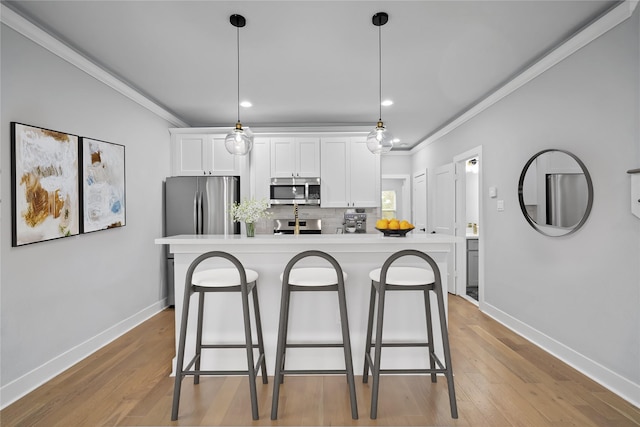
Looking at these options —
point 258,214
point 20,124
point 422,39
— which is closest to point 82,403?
point 258,214

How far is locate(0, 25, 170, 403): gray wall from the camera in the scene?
225cm

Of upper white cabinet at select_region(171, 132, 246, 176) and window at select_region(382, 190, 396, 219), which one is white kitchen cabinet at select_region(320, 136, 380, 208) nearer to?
upper white cabinet at select_region(171, 132, 246, 176)

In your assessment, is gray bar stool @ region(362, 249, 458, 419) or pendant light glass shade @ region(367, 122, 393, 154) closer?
gray bar stool @ region(362, 249, 458, 419)

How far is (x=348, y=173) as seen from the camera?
509 cm

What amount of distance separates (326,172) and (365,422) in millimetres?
3628

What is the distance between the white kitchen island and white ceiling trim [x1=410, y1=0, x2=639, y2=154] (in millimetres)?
1804

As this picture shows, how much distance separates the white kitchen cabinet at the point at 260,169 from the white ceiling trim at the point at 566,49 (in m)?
2.85

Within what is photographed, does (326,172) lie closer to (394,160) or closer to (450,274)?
(450,274)

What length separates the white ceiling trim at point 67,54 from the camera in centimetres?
223

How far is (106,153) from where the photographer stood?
3232 mm

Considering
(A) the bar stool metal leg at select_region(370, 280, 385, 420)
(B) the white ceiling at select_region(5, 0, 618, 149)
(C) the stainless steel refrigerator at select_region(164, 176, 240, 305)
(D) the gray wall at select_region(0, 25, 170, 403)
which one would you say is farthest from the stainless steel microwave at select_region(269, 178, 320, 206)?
(A) the bar stool metal leg at select_region(370, 280, 385, 420)

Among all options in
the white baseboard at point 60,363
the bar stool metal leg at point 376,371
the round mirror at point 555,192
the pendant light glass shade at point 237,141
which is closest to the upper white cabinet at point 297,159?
the pendant light glass shade at point 237,141

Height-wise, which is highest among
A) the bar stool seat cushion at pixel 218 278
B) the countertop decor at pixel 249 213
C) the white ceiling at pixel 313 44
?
the white ceiling at pixel 313 44

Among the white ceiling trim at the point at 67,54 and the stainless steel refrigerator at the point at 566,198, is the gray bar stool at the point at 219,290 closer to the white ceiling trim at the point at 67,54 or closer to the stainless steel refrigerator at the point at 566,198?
the white ceiling trim at the point at 67,54
